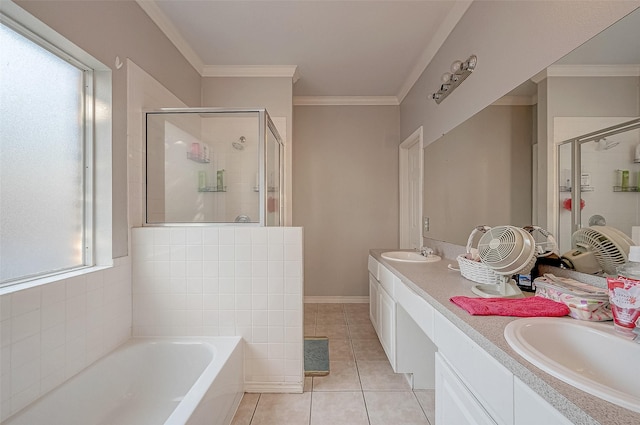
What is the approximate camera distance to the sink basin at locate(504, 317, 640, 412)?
0.66 m

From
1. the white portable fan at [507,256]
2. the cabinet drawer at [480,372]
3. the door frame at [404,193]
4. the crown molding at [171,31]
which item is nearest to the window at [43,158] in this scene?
the crown molding at [171,31]

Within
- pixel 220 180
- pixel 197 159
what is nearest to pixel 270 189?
pixel 220 180

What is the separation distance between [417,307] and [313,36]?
87.2 inches

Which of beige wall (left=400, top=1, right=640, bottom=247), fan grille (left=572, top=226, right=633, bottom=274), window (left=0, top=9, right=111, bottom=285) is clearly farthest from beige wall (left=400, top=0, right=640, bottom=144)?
window (left=0, top=9, right=111, bottom=285)

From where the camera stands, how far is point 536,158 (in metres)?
1.30

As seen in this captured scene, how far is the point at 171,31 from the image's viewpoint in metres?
2.20

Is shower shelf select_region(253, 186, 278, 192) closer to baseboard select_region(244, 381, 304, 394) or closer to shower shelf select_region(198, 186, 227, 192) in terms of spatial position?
shower shelf select_region(198, 186, 227, 192)

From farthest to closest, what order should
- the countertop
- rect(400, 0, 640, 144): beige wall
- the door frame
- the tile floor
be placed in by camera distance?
the door frame → the tile floor → rect(400, 0, 640, 144): beige wall → the countertop

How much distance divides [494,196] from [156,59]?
252cm

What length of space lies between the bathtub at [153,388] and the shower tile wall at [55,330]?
2.3 inches

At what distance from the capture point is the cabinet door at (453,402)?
2.74ft

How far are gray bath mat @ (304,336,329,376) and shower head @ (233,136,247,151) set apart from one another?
1680 millimetres

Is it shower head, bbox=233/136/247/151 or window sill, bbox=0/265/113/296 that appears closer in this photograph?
window sill, bbox=0/265/113/296

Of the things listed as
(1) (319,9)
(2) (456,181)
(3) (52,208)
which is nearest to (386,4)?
(1) (319,9)
